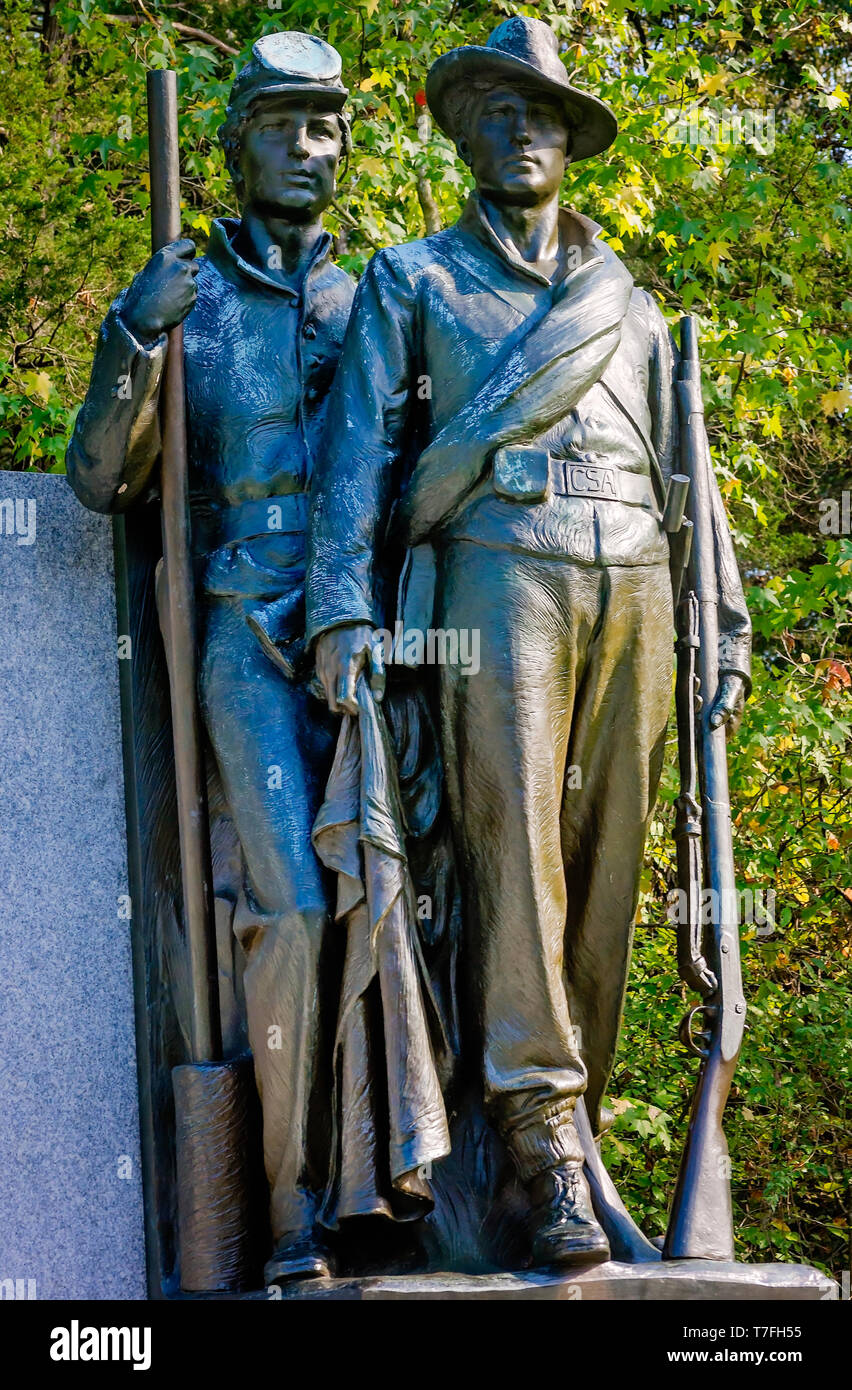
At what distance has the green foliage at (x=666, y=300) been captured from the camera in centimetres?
1098

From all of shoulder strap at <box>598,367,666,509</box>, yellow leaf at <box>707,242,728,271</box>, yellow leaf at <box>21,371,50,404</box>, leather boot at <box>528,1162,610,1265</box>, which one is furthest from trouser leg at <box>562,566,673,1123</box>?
yellow leaf at <box>707,242,728,271</box>

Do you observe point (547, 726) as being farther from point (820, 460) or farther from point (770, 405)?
point (820, 460)

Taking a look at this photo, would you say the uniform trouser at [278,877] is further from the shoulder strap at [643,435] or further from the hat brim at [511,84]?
the hat brim at [511,84]

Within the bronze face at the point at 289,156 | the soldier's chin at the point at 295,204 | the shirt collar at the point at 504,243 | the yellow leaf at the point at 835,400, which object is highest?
the yellow leaf at the point at 835,400

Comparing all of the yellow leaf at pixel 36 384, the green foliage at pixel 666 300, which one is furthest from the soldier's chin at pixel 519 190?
the yellow leaf at pixel 36 384

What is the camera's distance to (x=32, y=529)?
6.23m

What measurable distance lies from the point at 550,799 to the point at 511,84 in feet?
6.24

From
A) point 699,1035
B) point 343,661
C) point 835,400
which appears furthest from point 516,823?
point 835,400

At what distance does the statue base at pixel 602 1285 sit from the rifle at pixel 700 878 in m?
0.17

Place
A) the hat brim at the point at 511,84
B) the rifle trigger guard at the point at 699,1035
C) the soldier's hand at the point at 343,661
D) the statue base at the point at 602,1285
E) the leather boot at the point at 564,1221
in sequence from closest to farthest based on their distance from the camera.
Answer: the statue base at the point at 602,1285
the leather boot at the point at 564,1221
the soldier's hand at the point at 343,661
the rifle trigger guard at the point at 699,1035
the hat brim at the point at 511,84

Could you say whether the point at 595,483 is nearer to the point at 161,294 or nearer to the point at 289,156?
the point at 161,294

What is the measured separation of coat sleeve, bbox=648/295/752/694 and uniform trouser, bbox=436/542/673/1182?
330 mm

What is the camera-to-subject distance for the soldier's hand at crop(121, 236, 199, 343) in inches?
225

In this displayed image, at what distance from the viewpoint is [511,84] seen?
6.00 meters
